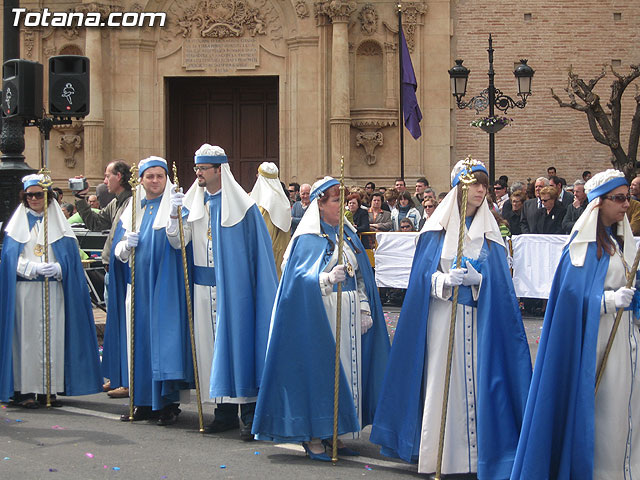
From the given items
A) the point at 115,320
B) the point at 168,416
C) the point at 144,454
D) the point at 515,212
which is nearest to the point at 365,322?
the point at 144,454

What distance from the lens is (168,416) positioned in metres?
8.31

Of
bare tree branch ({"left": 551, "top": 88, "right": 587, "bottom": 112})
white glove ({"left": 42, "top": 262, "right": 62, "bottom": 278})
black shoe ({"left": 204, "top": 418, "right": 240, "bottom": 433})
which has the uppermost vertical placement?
bare tree branch ({"left": 551, "top": 88, "right": 587, "bottom": 112})

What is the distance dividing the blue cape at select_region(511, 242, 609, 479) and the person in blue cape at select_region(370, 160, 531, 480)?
44 centimetres

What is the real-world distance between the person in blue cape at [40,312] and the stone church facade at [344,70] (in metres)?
13.2

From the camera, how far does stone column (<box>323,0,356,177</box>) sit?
71.9 feet

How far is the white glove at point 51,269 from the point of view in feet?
29.3

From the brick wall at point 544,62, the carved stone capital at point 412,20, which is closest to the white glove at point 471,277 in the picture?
the carved stone capital at point 412,20

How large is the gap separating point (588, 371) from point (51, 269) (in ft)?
16.8

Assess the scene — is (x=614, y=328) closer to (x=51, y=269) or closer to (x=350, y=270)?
→ (x=350, y=270)

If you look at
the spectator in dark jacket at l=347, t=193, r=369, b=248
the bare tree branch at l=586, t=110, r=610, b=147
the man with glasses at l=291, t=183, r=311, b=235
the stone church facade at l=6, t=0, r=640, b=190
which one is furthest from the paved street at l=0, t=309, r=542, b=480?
the bare tree branch at l=586, t=110, r=610, b=147

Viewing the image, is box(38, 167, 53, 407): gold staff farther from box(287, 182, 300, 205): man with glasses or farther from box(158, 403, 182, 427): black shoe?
box(287, 182, 300, 205): man with glasses

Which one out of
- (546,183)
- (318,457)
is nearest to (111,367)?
(318,457)

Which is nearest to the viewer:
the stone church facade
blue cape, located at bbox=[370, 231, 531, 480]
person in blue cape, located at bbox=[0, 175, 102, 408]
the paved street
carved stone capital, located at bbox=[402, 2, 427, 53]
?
blue cape, located at bbox=[370, 231, 531, 480]
